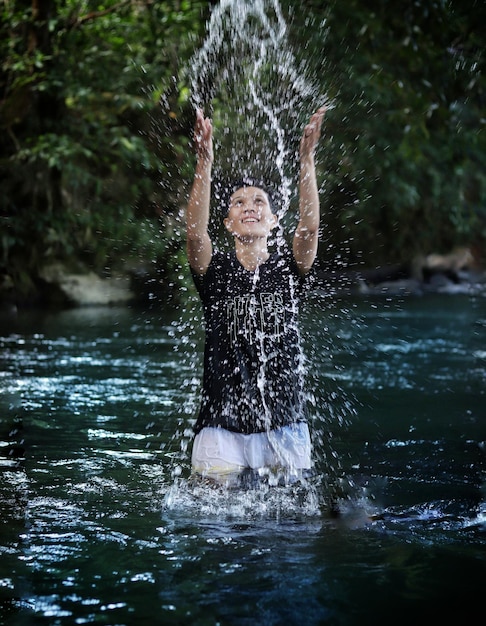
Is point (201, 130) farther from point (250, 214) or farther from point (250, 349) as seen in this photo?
point (250, 349)

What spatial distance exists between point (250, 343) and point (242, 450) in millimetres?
528

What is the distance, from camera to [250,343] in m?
4.26

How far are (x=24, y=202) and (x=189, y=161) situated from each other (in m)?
3.29

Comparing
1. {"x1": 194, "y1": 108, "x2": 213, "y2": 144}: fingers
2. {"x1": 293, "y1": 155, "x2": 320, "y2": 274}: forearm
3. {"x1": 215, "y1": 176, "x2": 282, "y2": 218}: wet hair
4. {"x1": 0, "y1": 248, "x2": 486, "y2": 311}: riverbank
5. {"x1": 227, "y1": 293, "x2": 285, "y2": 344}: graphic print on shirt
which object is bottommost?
{"x1": 227, "y1": 293, "x2": 285, "y2": 344}: graphic print on shirt

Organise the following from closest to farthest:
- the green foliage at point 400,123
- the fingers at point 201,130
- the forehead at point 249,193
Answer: the fingers at point 201,130, the forehead at point 249,193, the green foliage at point 400,123

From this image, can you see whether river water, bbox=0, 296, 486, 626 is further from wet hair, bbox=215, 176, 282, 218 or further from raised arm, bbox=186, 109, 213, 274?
wet hair, bbox=215, 176, 282, 218

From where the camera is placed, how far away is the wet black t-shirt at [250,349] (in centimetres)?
422

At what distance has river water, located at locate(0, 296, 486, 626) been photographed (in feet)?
10.1

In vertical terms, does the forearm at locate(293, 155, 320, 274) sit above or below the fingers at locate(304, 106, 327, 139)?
below

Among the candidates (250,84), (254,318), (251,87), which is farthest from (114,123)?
(254,318)

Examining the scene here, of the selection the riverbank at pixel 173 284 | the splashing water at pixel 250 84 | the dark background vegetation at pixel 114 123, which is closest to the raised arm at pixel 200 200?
the splashing water at pixel 250 84

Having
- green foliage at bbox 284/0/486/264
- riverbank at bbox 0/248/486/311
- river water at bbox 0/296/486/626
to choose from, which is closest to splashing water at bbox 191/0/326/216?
green foliage at bbox 284/0/486/264

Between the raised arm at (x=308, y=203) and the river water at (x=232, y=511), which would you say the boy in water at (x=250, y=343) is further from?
the river water at (x=232, y=511)

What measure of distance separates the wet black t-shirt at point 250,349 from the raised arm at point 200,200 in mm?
129
